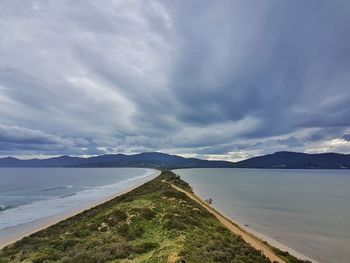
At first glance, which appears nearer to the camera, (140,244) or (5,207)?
(140,244)

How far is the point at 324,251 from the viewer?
2920cm

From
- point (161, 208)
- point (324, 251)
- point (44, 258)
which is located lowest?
point (324, 251)

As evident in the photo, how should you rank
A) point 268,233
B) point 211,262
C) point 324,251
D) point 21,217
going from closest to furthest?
point 211,262 → point 324,251 → point 268,233 → point 21,217

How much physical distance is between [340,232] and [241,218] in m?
13.6

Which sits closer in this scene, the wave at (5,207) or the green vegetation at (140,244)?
the green vegetation at (140,244)

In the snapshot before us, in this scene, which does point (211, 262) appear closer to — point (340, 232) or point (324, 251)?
point (324, 251)

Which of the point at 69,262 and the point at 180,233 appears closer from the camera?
the point at 69,262

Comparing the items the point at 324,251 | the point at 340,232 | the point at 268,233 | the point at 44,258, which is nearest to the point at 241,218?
the point at 268,233

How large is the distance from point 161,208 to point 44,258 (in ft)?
51.8

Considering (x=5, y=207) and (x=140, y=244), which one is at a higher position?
(x=5, y=207)

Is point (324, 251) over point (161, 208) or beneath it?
beneath

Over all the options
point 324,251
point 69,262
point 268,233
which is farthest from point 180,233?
point 268,233

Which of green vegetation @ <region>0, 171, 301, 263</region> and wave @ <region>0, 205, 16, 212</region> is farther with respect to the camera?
wave @ <region>0, 205, 16, 212</region>

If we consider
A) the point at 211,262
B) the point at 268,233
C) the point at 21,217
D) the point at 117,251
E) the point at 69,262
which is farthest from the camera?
the point at 21,217
